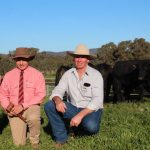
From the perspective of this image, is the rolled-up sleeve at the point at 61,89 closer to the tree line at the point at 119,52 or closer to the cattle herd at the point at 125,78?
the cattle herd at the point at 125,78

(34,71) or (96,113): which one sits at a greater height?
(34,71)

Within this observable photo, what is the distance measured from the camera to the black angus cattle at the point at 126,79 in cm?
1789

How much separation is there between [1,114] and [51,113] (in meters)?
4.87

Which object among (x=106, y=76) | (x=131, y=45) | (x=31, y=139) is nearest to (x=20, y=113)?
(x=31, y=139)

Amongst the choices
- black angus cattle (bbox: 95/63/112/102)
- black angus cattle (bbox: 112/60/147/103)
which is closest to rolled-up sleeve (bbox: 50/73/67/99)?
black angus cattle (bbox: 112/60/147/103)

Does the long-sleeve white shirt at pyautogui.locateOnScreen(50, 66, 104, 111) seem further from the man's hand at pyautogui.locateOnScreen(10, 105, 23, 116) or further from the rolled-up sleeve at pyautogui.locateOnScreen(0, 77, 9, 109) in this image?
the rolled-up sleeve at pyautogui.locateOnScreen(0, 77, 9, 109)

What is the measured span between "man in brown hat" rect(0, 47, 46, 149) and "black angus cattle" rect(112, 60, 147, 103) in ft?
33.2

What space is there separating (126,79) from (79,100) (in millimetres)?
11122

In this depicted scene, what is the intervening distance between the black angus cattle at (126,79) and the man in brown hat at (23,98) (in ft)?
33.2

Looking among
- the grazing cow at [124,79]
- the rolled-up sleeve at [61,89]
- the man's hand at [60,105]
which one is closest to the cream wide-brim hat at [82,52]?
the rolled-up sleeve at [61,89]

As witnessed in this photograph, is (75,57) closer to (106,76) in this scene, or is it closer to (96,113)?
(96,113)

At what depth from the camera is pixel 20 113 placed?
7684 mm

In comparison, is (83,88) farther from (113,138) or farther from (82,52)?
(113,138)

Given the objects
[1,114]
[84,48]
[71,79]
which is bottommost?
[1,114]
